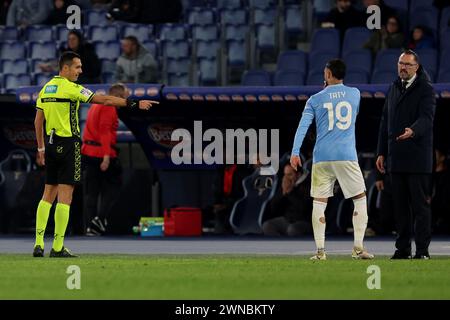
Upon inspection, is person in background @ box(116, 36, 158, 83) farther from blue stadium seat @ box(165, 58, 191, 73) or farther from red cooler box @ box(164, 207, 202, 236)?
red cooler box @ box(164, 207, 202, 236)

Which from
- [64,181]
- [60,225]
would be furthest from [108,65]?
[60,225]

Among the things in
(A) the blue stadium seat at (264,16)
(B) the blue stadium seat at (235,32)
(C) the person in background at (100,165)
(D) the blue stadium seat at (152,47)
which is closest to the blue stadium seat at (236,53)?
(B) the blue stadium seat at (235,32)

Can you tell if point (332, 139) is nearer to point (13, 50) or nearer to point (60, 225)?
point (60, 225)

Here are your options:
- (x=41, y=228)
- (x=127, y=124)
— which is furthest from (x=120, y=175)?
(x=41, y=228)

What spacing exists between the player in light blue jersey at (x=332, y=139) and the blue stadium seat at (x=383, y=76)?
799 centimetres

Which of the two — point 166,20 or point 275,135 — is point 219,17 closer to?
point 166,20

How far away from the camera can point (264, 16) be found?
27953 millimetres

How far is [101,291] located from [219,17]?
1697 centimetres

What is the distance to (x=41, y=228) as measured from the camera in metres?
17.2

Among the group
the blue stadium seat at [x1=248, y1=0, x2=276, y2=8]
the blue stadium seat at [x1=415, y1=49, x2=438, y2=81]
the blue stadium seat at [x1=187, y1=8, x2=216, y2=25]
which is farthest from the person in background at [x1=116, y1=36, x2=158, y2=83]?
the blue stadium seat at [x1=415, y1=49, x2=438, y2=81]

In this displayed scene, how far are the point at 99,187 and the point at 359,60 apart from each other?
4691 millimetres

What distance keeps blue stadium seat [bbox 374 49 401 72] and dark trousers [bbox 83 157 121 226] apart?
446 cm

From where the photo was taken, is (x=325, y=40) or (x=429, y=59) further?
(x=325, y=40)

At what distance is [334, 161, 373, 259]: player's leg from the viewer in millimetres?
16219
